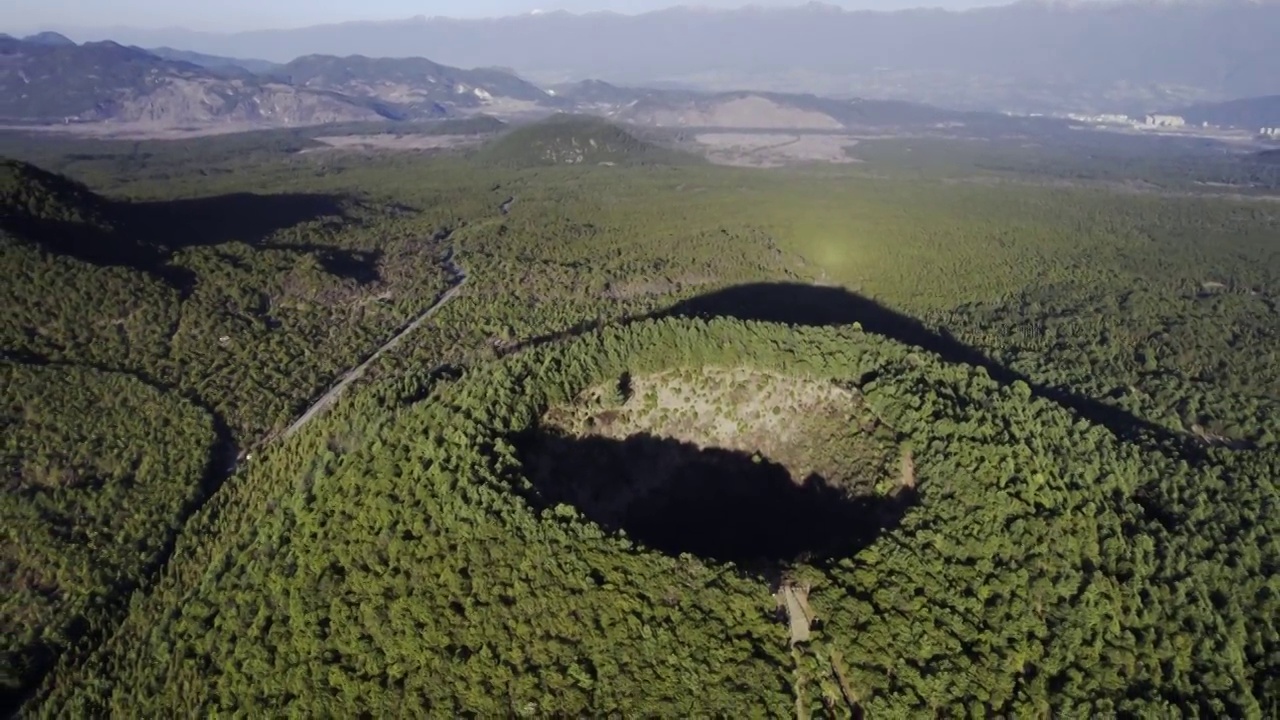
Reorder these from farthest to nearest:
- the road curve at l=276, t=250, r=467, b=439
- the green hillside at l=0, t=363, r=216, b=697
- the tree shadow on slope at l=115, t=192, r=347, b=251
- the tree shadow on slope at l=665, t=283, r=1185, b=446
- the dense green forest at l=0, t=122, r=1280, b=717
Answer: the tree shadow on slope at l=115, t=192, r=347, b=251 → the tree shadow on slope at l=665, t=283, r=1185, b=446 → the road curve at l=276, t=250, r=467, b=439 → the green hillside at l=0, t=363, r=216, b=697 → the dense green forest at l=0, t=122, r=1280, b=717

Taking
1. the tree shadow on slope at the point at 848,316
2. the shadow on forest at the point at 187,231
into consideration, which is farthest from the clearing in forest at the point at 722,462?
the shadow on forest at the point at 187,231

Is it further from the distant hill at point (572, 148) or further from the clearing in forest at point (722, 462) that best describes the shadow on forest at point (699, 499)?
the distant hill at point (572, 148)

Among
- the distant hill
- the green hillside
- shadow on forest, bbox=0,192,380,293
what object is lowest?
the green hillside

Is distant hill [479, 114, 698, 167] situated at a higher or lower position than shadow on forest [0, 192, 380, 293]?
higher

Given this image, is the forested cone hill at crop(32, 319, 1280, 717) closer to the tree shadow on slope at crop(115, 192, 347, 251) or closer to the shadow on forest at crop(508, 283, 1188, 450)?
the shadow on forest at crop(508, 283, 1188, 450)

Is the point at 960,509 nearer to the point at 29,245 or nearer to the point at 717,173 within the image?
the point at 29,245

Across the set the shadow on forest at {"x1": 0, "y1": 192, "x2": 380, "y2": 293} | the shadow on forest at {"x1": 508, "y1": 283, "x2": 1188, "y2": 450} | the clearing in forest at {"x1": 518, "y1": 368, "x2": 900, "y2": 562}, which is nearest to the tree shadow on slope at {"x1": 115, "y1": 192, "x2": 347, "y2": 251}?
the shadow on forest at {"x1": 0, "y1": 192, "x2": 380, "y2": 293}

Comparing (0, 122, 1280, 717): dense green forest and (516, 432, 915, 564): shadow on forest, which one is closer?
(0, 122, 1280, 717): dense green forest

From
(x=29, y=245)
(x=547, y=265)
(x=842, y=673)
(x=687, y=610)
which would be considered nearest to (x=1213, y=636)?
(x=842, y=673)
